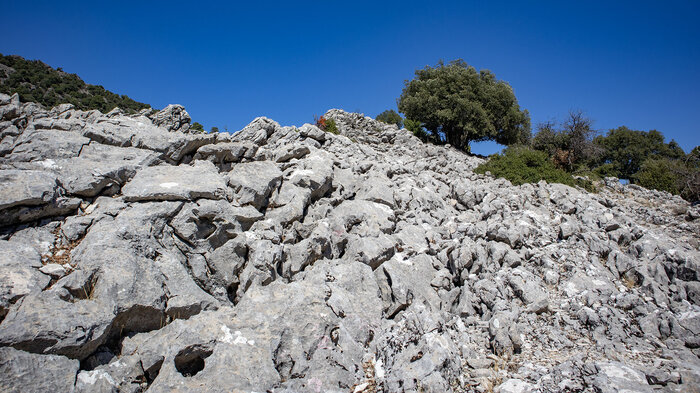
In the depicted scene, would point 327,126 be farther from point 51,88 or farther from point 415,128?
point 51,88

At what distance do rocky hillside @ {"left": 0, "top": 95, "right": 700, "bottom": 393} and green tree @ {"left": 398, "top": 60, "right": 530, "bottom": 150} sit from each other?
1831 centimetres

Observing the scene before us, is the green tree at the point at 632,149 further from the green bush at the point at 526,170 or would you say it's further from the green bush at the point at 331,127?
the green bush at the point at 331,127

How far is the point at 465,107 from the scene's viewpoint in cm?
3008

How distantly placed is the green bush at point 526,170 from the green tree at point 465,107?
35.5ft

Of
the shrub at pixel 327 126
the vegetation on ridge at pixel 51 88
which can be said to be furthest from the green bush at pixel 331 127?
the vegetation on ridge at pixel 51 88

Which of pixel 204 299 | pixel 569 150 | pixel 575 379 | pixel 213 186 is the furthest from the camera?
pixel 569 150

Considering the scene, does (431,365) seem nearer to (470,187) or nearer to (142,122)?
(470,187)

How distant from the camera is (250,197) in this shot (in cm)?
1088

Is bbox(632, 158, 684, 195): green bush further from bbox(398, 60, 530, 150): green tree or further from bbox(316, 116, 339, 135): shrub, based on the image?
bbox(316, 116, 339, 135): shrub

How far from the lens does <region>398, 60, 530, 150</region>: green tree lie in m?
30.7

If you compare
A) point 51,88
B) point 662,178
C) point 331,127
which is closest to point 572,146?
point 662,178

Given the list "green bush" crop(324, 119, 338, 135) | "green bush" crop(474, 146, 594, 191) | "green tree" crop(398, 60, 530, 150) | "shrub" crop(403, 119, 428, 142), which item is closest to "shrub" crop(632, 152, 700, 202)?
"green bush" crop(474, 146, 594, 191)

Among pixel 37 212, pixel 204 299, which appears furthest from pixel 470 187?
pixel 37 212

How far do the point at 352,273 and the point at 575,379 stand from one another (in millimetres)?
5290
